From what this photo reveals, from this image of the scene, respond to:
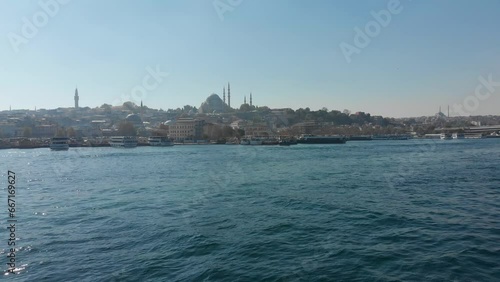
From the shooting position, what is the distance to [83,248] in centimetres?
792

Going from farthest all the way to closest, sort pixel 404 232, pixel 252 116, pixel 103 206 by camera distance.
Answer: pixel 252 116, pixel 103 206, pixel 404 232

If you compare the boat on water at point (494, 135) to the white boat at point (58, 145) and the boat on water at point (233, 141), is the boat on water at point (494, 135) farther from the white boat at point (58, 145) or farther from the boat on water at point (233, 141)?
the white boat at point (58, 145)

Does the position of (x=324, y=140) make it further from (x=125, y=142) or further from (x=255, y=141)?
(x=125, y=142)

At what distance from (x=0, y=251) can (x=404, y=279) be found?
25.9 feet

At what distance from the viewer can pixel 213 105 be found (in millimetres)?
164875

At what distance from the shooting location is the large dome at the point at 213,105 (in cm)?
16225

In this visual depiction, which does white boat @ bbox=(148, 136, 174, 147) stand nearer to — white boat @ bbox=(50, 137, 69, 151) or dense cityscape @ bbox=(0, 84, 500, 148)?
dense cityscape @ bbox=(0, 84, 500, 148)

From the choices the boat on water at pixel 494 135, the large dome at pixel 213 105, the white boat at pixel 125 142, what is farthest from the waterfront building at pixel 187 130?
the boat on water at pixel 494 135

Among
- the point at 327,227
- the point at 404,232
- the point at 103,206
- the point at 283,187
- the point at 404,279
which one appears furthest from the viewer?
the point at 283,187

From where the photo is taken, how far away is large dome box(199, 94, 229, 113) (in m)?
162

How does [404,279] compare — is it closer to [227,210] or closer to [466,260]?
[466,260]

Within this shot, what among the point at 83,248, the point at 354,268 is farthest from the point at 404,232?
the point at 83,248

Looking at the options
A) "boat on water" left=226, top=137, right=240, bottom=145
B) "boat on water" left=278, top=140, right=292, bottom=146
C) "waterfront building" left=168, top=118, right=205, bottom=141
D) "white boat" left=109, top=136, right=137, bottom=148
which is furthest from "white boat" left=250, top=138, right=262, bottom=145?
"white boat" left=109, top=136, right=137, bottom=148

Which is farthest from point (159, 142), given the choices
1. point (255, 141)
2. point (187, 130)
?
point (255, 141)
